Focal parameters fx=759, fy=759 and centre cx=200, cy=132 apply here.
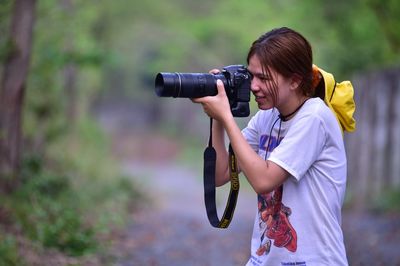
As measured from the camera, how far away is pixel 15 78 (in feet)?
27.7

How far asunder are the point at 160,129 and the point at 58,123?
33977 mm

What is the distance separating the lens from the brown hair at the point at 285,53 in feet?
9.58

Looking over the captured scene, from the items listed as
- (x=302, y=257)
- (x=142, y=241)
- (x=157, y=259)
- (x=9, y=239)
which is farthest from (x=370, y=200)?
(x=302, y=257)

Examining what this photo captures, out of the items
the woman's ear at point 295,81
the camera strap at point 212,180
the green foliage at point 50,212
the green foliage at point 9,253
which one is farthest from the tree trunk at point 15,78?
the woman's ear at point 295,81

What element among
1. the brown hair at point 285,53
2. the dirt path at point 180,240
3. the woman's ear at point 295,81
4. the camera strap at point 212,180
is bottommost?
the dirt path at point 180,240

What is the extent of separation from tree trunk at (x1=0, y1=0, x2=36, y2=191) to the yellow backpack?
19.4 ft

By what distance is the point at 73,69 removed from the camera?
18141 millimetres

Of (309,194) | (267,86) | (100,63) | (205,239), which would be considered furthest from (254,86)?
(100,63)

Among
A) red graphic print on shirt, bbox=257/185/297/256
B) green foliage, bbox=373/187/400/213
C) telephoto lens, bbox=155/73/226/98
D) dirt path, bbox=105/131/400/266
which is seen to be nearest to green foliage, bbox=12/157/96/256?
dirt path, bbox=105/131/400/266

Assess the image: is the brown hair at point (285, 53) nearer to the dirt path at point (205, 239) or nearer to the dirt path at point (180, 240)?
the dirt path at point (205, 239)

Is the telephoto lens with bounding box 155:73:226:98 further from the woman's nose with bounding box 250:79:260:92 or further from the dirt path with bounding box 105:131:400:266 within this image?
the dirt path with bounding box 105:131:400:266

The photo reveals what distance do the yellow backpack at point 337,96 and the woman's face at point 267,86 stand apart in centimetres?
17

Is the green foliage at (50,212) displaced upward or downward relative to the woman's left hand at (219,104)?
downward

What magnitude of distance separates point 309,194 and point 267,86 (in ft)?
1.49
